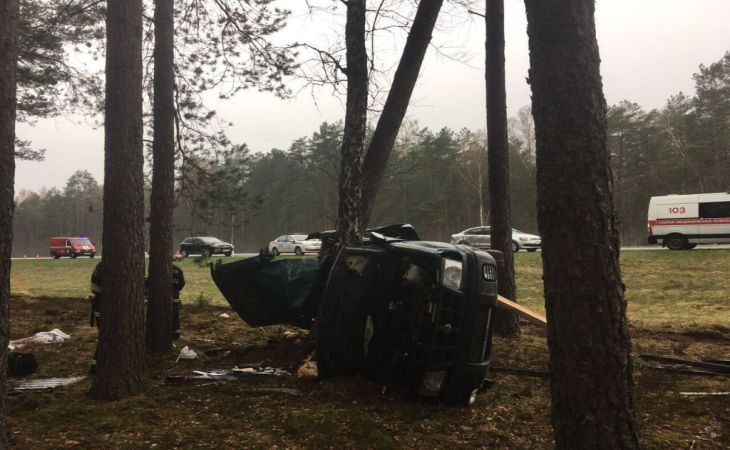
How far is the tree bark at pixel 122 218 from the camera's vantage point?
430 centimetres

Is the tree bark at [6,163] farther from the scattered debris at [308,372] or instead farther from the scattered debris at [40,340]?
the scattered debris at [40,340]

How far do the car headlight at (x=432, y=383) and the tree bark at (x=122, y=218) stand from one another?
256cm

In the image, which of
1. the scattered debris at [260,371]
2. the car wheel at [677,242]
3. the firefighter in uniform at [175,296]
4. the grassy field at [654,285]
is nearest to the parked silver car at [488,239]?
the grassy field at [654,285]

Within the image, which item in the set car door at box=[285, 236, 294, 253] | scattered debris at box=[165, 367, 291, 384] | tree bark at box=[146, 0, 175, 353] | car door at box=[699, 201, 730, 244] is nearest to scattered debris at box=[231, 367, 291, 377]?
scattered debris at box=[165, 367, 291, 384]

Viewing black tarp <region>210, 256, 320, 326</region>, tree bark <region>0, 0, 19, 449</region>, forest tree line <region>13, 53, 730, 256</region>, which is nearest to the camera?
tree bark <region>0, 0, 19, 449</region>

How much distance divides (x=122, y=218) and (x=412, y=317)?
8.83 ft

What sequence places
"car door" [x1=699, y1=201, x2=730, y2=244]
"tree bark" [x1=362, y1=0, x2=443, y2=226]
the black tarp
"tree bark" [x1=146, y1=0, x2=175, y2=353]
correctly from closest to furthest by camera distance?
the black tarp < "tree bark" [x1=146, y1=0, x2=175, y2=353] < "tree bark" [x1=362, y1=0, x2=443, y2=226] < "car door" [x1=699, y1=201, x2=730, y2=244]

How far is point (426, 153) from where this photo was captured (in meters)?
41.3

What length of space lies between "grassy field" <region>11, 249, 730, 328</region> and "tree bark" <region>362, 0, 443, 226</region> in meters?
3.09

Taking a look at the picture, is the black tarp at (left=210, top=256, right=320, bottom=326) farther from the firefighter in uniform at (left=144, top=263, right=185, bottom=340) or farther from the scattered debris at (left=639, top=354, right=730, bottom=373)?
the scattered debris at (left=639, top=354, right=730, bottom=373)

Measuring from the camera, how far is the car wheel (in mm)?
19312

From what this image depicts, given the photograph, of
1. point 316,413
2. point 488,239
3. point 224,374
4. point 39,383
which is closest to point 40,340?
point 39,383

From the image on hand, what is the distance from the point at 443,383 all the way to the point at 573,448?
1514 millimetres

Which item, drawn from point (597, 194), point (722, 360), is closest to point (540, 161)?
point (597, 194)
